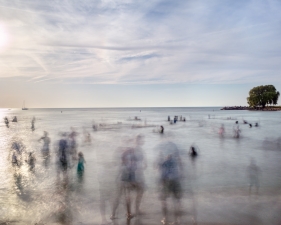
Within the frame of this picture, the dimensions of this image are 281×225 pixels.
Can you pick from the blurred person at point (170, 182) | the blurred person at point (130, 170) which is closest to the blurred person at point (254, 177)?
the blurred person at point (170, 182)

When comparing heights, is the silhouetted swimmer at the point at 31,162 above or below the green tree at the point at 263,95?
below

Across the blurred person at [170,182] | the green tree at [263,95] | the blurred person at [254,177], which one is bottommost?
the blurred person at [254,177]

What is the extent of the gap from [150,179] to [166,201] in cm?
280

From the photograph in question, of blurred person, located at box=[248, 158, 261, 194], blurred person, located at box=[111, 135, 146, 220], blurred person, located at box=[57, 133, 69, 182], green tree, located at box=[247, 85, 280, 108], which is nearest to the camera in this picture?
blurred person, located at box=[111, 135, 146, 220]

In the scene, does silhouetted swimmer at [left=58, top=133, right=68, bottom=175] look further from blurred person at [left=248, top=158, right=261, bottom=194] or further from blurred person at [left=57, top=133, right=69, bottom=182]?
blurred person at [left=248, top=158, right=261, bottom=194]

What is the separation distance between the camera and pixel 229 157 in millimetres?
17812

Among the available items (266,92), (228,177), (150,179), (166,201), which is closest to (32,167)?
(150,179)

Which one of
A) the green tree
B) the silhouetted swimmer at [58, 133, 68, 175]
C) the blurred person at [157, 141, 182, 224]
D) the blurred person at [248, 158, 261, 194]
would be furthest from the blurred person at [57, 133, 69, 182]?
the green tree

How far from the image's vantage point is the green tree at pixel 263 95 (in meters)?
129

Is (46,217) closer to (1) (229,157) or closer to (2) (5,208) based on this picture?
→ (2) (5,208)

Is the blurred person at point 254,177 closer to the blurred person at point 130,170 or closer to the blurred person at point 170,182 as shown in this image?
the blurred person at point 170,182

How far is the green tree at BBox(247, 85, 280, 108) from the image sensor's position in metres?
129

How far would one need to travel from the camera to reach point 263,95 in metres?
130

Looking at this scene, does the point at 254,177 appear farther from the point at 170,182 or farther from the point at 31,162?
the point at 31,162
